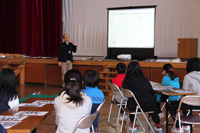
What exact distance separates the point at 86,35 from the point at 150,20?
2.53 meters

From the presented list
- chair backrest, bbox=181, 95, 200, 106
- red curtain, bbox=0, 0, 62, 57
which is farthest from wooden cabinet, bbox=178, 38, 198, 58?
red curtain, bbox=0, 0, 62, 57

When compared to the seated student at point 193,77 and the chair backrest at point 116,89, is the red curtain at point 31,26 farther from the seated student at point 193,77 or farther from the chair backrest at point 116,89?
the seated student at point 193,77

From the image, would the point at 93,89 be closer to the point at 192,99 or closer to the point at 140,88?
the point at 140,88

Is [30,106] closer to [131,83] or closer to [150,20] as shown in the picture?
[131,83]

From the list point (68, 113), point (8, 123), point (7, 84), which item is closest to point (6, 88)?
point (7, 84)

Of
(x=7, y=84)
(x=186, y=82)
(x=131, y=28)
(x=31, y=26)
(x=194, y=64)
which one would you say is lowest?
(x=186, y=82)

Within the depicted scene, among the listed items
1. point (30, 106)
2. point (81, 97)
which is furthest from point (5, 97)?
point (81, 97)

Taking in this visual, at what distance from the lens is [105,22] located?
360 inches

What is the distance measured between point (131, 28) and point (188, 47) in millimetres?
2029

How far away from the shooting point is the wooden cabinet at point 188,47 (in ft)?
23.0

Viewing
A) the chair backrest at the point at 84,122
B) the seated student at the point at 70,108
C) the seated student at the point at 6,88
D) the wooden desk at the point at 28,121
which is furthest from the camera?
the seated student at the point at 6,88

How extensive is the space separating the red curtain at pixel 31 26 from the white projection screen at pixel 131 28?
211cm

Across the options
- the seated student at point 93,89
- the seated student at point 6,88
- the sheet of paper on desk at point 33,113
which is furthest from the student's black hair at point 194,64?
the seated student at point 6,88

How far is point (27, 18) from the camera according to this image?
9.91 metres
